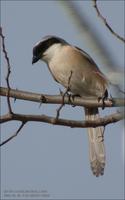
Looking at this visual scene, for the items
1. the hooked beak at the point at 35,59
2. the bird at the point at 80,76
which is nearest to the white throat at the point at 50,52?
the bird at the point at 80,76

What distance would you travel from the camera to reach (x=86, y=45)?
0.44 meters

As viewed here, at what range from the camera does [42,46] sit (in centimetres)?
519

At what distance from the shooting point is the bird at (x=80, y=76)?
14.2 ft

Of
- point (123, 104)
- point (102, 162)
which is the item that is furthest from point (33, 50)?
point (123, 104)

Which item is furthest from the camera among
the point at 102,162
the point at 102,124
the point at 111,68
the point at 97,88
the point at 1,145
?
the point at 97,88

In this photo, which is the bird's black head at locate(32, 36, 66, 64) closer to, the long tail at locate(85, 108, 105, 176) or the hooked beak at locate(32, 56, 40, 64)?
the hooked beak at locate(32, 56, 40, 64)

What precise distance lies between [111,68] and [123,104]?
0.06 metres

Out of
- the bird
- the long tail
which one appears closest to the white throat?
the bird

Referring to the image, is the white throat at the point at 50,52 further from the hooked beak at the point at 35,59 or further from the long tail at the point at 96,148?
the long tail at the point at 96,148

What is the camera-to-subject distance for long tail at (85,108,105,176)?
4.05 m

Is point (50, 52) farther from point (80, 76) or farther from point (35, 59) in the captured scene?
point (80, 76)

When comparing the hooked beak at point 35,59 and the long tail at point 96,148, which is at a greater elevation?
the hooked beak at point 35,59

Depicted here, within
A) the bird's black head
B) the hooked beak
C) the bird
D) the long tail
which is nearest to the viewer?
the long tail

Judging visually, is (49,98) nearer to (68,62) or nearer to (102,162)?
(102,162)
